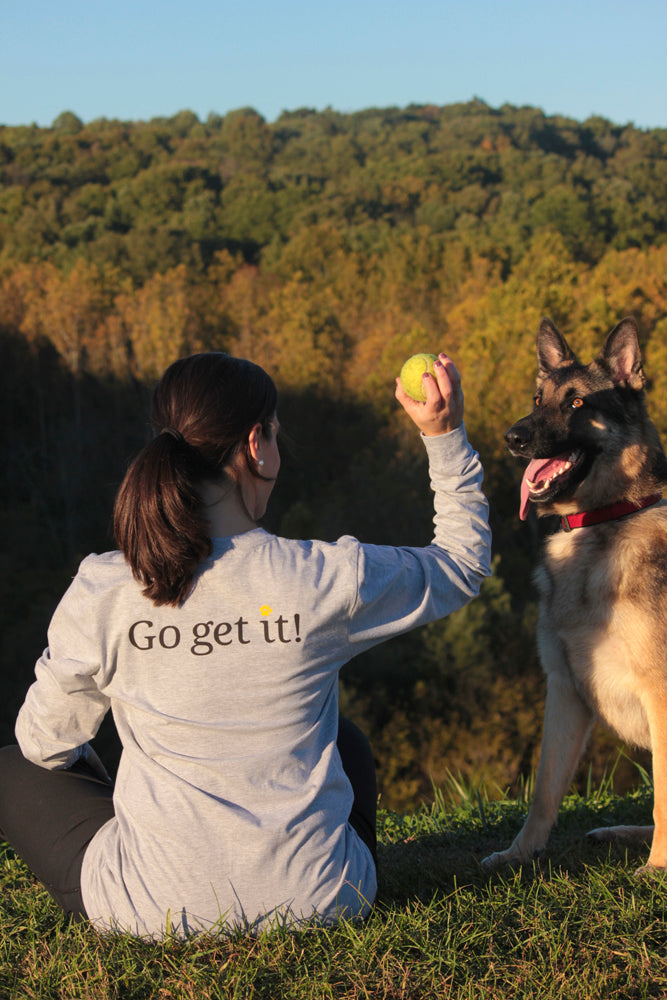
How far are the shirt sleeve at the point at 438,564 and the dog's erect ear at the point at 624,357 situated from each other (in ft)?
5.39

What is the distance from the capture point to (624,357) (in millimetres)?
3645

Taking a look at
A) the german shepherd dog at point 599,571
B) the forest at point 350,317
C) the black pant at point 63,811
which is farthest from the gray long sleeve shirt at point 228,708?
the forest at point 350,317

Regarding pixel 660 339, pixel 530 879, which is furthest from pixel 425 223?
pixel 530 879

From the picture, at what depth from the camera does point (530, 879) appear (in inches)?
107

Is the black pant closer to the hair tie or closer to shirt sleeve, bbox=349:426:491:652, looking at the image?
shirt sleeve, bbox=349:426:491:652

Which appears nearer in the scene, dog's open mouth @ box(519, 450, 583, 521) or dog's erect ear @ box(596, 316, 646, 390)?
dog's open mouth @ box(519, 450, 583, 521)

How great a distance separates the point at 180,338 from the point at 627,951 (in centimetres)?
4177

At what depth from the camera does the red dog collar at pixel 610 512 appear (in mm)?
3369

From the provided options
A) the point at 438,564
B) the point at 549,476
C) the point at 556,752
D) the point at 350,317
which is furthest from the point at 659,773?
the point at 350,317

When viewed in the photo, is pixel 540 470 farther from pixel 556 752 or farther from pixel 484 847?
pixel 484 847

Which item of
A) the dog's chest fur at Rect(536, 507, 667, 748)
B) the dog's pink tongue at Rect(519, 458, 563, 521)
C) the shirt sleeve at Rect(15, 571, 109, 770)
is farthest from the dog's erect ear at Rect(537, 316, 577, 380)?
the shirt sleeve at Rect(15, 571, 109, 770)

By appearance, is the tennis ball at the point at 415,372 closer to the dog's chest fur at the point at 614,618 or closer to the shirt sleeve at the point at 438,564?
the shirt sleeve at the point at 438,564

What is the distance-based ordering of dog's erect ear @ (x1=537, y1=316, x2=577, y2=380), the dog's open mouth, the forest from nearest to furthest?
the dog's open mouth → dog's erect ear @ (x1=537, y1=316, x2=577, y2=380) → the forest

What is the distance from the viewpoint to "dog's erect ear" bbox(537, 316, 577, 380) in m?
3.93
